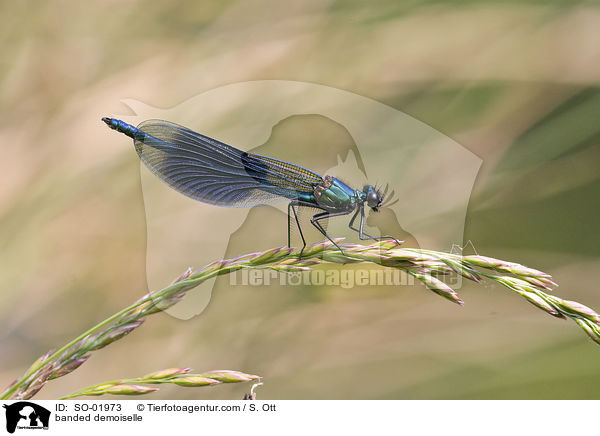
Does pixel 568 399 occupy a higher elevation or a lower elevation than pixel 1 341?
lower

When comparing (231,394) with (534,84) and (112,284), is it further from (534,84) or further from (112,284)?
(534,84)

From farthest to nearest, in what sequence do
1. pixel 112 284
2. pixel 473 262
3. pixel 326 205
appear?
1. pixel 112 284
2. pixel 326 205
3. pixel 473 262

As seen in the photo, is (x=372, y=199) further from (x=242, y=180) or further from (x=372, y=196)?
(x=242, y=180)

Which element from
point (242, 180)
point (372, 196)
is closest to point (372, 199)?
point (372, 196)

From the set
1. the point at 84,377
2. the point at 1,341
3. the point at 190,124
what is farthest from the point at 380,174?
the point at 1,341

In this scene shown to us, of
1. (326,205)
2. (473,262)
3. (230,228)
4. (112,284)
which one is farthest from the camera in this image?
(112,284)
